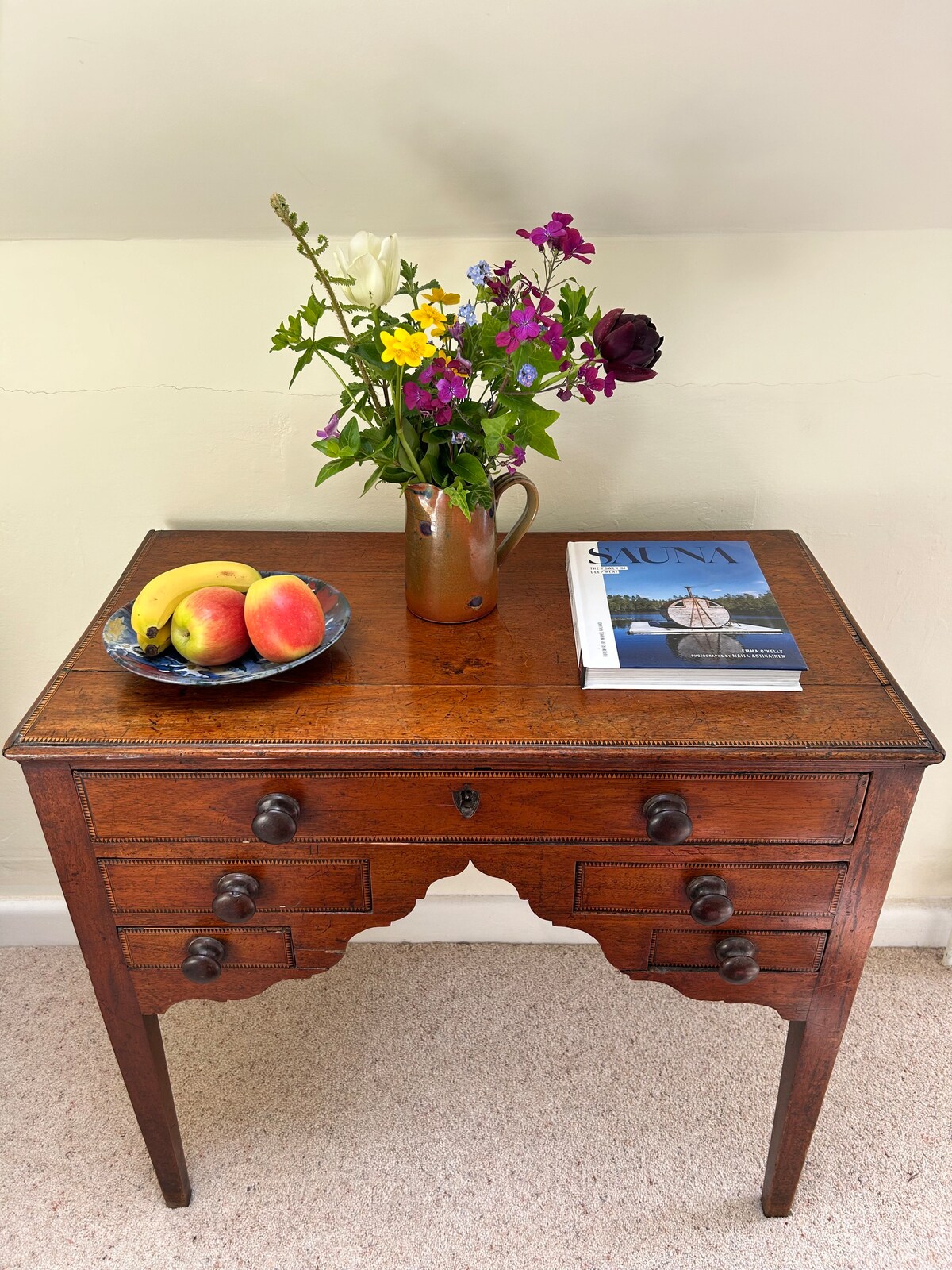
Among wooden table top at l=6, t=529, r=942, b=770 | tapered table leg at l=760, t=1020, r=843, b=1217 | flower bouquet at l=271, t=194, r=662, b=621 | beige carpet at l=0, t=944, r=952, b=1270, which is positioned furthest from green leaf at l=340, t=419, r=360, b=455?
beige carpet at l=0, t=944, r=952, b=1270

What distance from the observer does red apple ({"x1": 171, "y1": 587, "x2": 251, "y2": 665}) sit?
95 centimetres

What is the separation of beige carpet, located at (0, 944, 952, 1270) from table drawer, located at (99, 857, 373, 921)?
53 cm

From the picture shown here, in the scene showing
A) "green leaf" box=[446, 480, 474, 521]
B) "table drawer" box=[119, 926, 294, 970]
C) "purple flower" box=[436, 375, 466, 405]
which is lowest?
"table drawer" box=[119, 926, 294, 970]

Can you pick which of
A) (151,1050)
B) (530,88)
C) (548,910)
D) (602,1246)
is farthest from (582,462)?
(602,1246)

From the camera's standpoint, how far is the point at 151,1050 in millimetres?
1131

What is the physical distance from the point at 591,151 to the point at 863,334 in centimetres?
44

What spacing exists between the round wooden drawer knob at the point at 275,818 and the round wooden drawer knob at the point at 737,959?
483mm

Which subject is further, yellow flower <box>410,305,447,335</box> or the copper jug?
the copper jug

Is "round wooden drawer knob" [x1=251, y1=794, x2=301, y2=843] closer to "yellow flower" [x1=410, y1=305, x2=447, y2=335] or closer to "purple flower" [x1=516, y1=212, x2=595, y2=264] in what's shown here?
"yellow flower" [x1=410, y1=305, x2=447, y2=335]

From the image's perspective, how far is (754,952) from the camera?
1020 mm

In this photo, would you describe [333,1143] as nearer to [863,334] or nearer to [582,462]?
A: [582,462]

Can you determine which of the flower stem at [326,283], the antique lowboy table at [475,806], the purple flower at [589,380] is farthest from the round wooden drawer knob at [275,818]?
the purple flower at [589,380]

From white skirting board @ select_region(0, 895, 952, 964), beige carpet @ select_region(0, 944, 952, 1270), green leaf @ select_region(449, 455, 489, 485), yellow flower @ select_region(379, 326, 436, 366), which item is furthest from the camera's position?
white skirting board @ select_region(0, 895, 952, 964)

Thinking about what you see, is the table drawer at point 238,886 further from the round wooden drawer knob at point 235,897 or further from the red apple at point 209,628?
the red apple at point 209,628
